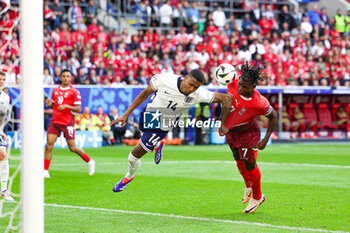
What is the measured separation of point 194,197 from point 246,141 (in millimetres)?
1614

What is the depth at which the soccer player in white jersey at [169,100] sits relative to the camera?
7992 millimetres

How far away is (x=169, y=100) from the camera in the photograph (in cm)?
842

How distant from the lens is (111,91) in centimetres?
2208

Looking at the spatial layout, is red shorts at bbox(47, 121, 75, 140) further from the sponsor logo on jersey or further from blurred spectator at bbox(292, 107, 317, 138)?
blurred spectator at bbox(292, 107, 317, 138)

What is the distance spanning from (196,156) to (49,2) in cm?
1072

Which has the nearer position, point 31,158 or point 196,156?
point 31,158

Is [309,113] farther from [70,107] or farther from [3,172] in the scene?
[3,172]

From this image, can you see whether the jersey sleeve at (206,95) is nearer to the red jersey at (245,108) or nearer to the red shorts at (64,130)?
the red jersey at (245,108)

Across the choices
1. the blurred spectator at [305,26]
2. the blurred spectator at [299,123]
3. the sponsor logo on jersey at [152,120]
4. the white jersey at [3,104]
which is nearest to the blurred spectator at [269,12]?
the blurred spectator at [305,26]

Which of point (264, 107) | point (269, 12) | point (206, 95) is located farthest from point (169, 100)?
point (269, 12)

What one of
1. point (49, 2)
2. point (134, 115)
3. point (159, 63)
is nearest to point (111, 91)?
point (134, 115)

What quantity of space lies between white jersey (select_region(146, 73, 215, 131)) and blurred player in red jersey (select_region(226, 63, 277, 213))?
1.37 feet

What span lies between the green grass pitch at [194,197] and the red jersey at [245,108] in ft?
3.87

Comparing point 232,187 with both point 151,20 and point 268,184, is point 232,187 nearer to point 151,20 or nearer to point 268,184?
point 268,184
